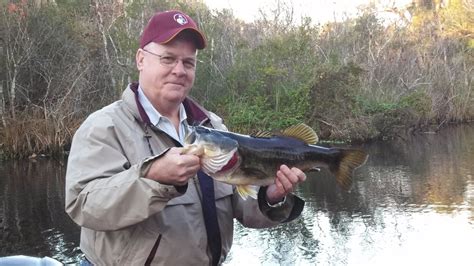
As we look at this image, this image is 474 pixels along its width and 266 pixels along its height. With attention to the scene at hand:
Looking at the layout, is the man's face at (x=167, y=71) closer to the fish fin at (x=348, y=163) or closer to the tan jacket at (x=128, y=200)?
the tan jacket at (x=128, y=200)

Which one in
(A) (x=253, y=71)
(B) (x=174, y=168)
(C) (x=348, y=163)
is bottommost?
(A) (x=253, y=71)

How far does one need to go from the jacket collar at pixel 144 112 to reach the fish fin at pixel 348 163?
88 cm

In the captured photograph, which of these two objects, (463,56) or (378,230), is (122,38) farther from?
(463,56)

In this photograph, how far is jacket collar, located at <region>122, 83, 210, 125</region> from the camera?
300 centimetres

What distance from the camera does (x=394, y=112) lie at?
2961 cm

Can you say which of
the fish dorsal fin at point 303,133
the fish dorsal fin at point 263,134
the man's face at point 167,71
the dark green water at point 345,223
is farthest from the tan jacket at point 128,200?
the dark green water at point 345,223

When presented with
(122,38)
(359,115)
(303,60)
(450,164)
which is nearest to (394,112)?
(359,115)

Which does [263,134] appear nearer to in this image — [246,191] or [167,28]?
[246,191]

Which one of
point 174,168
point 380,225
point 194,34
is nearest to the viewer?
point 174,168

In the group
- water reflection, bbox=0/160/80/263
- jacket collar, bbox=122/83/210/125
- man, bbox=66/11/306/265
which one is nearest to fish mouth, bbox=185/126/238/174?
man, bbox=66/11/306/265

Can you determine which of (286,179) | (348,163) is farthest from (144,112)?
(348,163)

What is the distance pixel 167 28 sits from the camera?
305cm

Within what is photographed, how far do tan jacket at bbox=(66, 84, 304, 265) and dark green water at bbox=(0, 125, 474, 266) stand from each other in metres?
6.08

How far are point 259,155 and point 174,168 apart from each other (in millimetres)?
697
